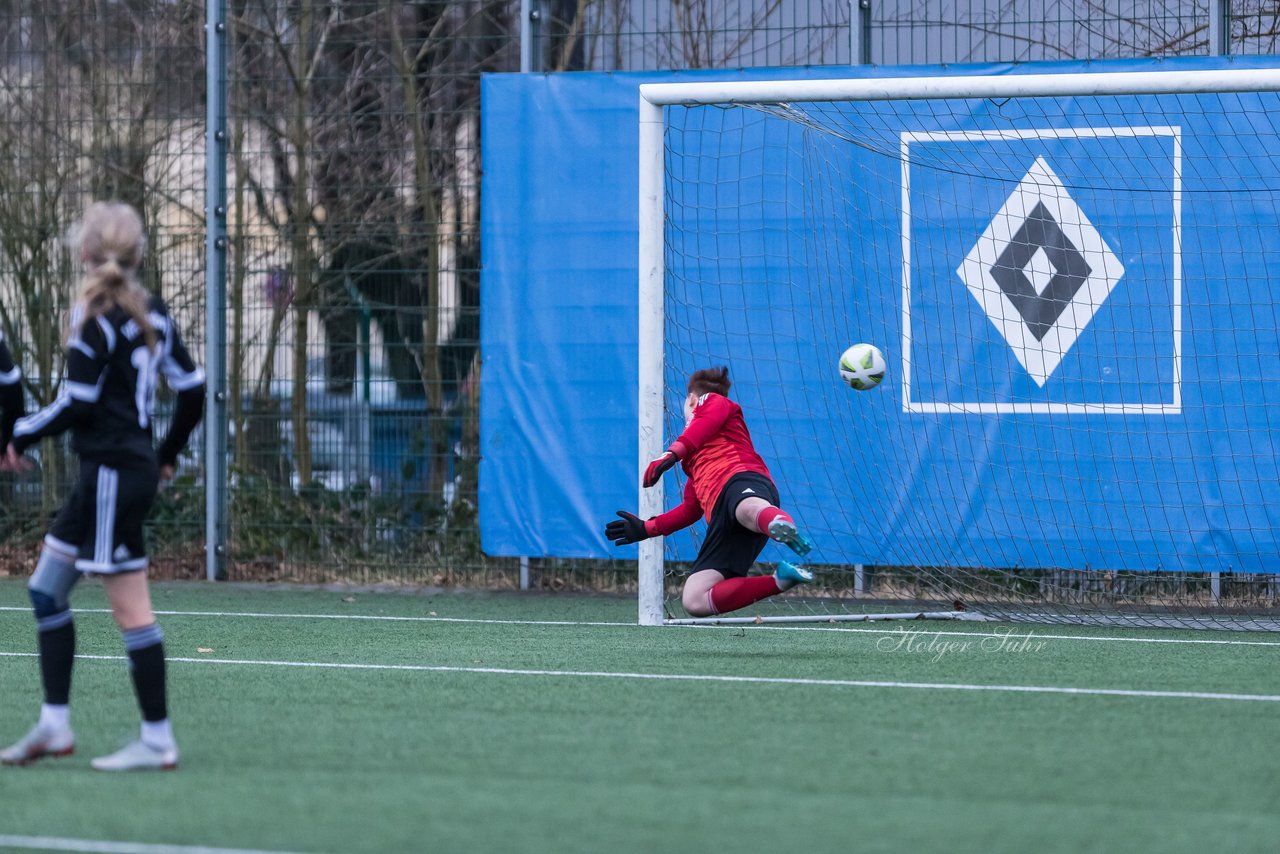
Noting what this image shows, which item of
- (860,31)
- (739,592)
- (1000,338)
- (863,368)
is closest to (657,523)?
(739,592)

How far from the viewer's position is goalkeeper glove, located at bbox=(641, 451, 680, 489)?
8.57 meters

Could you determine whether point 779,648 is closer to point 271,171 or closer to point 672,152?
point 672,152

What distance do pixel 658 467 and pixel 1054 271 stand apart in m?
3.46

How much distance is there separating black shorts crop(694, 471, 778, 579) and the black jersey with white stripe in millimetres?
4037

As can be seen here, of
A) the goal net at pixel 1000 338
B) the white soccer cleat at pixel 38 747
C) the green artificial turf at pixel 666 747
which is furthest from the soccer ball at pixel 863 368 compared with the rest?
the white soccer cleat at pixel 38 747

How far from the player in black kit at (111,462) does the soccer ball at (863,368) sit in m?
5.12

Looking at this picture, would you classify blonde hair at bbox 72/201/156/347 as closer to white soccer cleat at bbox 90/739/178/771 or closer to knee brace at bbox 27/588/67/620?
knee brace at bbox 27/588/67/620

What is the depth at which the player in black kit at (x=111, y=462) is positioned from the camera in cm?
504

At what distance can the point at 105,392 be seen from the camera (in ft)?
16.6

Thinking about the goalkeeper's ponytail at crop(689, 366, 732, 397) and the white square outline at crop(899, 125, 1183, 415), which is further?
the white square outline at crop(899, 125, 1183, 415)

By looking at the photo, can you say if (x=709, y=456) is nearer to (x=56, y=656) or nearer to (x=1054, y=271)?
(x=1054, y=271)

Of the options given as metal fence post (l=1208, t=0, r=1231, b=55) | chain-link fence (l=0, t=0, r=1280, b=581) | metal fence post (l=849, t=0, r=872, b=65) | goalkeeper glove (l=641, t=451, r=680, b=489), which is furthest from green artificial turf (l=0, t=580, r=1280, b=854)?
metal fence post (l=849, t=0, r=872, b=65)

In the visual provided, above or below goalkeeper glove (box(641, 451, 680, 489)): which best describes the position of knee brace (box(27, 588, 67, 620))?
below

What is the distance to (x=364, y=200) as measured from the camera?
1232cm
